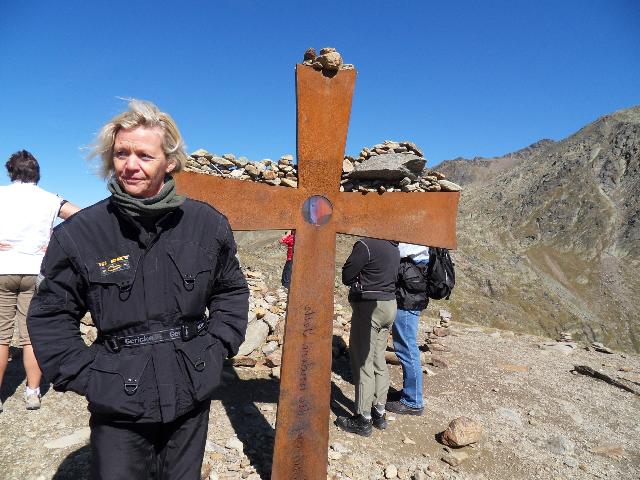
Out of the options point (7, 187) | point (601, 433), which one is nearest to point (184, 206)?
point (7, 187)

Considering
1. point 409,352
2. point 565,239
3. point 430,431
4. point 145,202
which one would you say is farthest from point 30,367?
point 565,239

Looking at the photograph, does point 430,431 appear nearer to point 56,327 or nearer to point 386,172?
point 386,172

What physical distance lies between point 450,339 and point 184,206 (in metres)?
7.73

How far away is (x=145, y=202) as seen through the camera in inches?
70.2

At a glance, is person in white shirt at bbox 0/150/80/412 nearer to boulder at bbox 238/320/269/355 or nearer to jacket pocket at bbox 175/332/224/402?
boulder at bbox 238/320/269/355

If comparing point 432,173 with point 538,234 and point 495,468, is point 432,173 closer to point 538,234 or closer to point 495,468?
point 495,468

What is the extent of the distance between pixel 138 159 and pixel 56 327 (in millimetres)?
833

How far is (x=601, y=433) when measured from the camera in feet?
16.6

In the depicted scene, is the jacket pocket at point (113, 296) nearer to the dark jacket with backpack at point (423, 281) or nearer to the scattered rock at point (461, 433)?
Answer: the dark jacket with backpack at point (423, 281)

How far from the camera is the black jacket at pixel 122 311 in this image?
1.73m

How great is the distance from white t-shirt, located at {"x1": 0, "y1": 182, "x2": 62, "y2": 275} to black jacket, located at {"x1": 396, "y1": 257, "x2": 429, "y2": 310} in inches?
151

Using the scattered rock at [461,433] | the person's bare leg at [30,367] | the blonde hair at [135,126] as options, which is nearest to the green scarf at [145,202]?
the blonde hair at [135,126]

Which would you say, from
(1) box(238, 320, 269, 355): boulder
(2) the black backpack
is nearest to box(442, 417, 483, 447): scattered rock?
(2) the black backpack

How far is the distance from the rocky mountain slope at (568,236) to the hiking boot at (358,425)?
1208 inches
